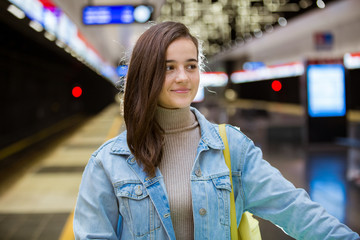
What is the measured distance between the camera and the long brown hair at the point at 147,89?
4.82ft

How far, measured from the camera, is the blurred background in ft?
17.7

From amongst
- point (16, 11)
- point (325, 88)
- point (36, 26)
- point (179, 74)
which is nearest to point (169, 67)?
point (179, 74)

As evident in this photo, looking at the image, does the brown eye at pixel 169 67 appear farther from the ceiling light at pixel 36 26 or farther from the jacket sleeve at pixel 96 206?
the ceiling light at pixel 36 26

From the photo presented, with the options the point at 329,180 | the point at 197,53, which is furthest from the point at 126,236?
the point at 329,180

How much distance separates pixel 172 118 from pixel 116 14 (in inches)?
357

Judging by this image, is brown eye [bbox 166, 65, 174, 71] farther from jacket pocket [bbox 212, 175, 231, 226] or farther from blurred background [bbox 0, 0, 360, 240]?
jacket pocket [bbox 212, 175, 231, 226]

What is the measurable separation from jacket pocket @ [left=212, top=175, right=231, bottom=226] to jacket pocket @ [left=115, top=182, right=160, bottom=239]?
0.23 metres

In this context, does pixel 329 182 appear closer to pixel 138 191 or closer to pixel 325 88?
pixel 325 88

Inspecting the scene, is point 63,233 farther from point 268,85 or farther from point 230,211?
point 268,85

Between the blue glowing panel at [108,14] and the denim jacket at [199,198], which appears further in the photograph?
the blue glowing panel at [108,14]

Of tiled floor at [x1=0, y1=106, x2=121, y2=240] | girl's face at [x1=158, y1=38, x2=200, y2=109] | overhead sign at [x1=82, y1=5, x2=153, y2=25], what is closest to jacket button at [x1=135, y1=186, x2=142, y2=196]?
girl's face at [x1=158, y1=38, x2=200, y2=109]

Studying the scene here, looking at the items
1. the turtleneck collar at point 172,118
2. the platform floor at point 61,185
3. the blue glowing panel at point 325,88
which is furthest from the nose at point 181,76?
the blue glowing panel at point 325,88

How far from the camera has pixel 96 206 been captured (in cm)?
145

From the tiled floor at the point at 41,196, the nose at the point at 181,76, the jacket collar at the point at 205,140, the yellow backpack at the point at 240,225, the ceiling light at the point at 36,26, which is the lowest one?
the tiled floor at the point at 41,196
